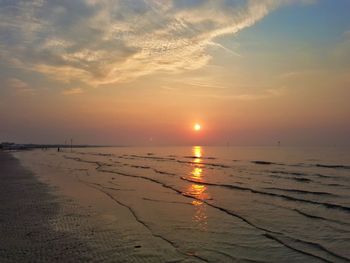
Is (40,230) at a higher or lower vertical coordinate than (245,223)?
higher

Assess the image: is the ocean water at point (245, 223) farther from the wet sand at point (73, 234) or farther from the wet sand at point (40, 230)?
the wet sand at point (40, 230)

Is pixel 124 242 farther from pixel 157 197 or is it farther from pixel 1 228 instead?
pixel 157 197

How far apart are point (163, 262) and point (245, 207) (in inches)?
417

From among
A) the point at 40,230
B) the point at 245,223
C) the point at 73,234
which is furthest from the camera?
the point at 245,223

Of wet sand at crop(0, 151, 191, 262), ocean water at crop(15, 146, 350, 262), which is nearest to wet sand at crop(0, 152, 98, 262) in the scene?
wet sand at crop(0, 151, 191, 262)

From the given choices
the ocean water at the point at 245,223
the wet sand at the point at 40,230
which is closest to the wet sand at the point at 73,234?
the wet sand at the point at 40,230

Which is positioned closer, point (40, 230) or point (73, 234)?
point (73, 234)

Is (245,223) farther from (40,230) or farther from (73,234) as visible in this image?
(40,230)

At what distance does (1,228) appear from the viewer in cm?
1236

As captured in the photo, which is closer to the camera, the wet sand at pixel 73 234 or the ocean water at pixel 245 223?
the wet sand at pixel 73 234

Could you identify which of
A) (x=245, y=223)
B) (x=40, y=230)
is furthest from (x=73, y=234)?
(x=245, y=223)

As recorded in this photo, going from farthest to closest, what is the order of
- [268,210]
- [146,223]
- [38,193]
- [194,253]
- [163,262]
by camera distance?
1. [38,193]
2. [268,210]
3. [146,223]
4. [194,253]
5. [163,262]

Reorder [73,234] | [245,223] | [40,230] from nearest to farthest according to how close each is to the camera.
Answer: [73,234], [40,230], [245,223]

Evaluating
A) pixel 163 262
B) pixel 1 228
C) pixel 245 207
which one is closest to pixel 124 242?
pixel 163 262
